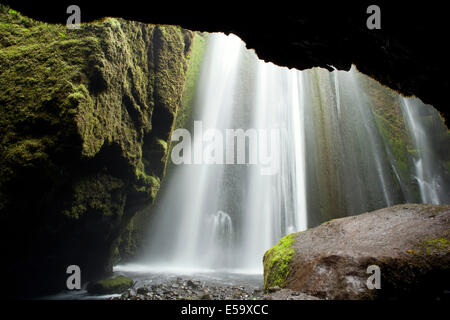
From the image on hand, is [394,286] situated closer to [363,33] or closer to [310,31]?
[363,33]

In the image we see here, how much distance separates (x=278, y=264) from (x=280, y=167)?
→ 47.8ft

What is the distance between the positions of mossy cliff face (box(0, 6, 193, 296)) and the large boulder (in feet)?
18.3

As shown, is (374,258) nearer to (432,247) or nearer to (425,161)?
(432,247)

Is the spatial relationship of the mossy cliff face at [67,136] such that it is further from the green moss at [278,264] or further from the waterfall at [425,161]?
the waterfall at [425,161]

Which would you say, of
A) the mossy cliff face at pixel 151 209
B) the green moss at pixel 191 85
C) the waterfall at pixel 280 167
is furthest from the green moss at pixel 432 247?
the green moss at pixel 191 85

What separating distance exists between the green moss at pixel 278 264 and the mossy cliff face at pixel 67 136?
5.32m

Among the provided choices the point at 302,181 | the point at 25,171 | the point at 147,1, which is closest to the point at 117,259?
the point at 25,171

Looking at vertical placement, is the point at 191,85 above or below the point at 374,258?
above

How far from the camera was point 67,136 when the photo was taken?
4840 millimetres

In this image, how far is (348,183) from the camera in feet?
55.8

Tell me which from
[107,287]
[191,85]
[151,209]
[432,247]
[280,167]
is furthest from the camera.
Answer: [191,85]

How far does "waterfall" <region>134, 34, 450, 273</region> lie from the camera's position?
55.7 ft

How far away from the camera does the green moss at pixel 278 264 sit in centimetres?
471

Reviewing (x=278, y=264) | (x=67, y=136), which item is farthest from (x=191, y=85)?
(x=278, y=264)
